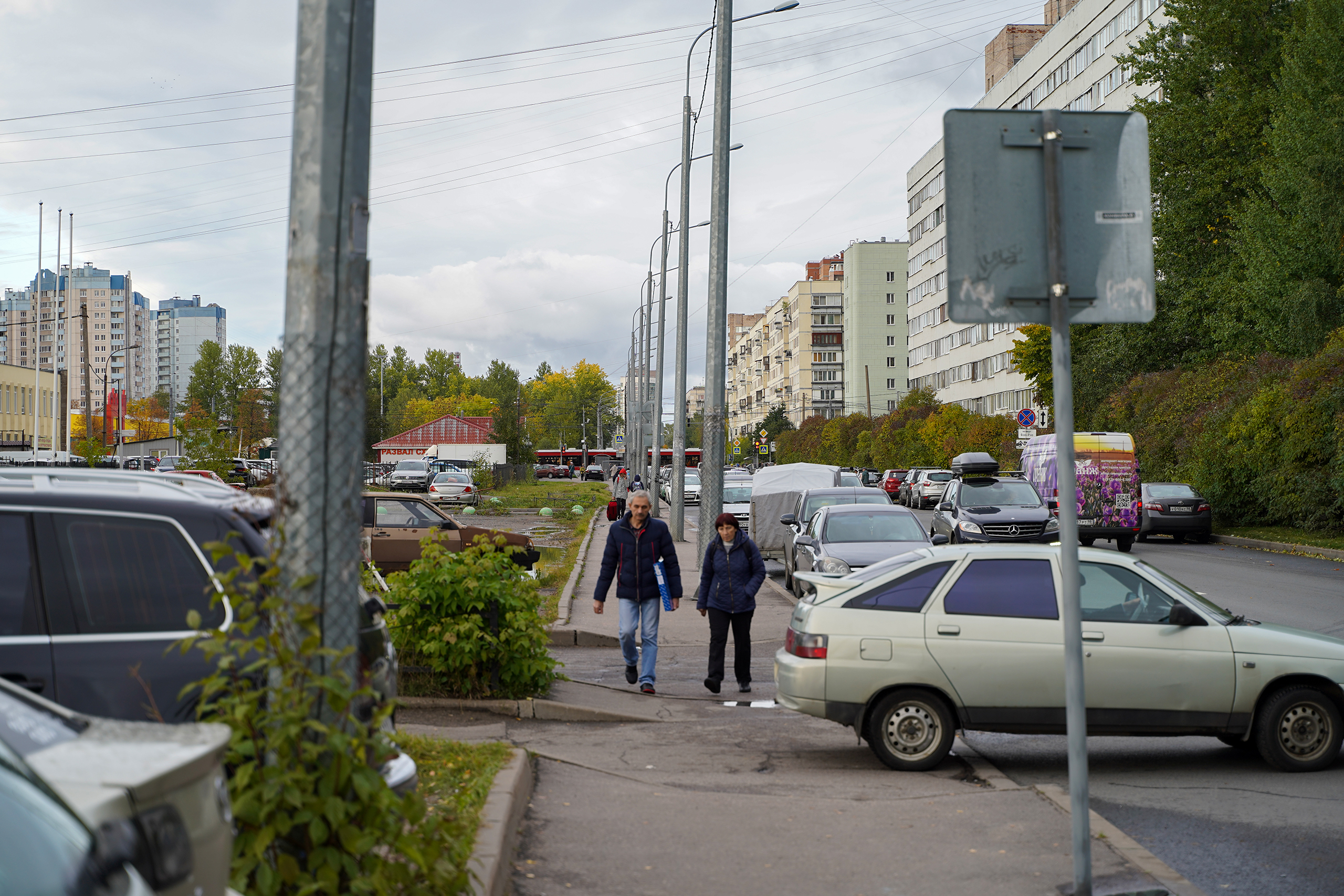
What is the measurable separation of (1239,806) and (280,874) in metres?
5.82

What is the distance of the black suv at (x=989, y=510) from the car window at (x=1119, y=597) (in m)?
15.6

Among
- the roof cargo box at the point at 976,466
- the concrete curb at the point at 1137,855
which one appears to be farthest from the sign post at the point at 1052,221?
the roof cargo box at the point at 976,466

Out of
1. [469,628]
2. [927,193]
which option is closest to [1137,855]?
[469,628]

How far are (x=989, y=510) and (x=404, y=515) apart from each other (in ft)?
40.4

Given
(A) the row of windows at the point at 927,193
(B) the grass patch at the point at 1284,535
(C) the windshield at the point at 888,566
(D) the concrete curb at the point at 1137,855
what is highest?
(A) the row of windows at the point at 927,193

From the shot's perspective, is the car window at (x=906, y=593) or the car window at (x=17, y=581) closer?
the car window at (x=17, y=581)

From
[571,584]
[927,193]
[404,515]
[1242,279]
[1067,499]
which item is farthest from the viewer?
[927,193]

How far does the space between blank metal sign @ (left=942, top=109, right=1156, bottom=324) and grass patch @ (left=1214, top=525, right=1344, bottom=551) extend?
2479 cm

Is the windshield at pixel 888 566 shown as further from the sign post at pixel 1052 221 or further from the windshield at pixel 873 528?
the windshield at pixel 873 528

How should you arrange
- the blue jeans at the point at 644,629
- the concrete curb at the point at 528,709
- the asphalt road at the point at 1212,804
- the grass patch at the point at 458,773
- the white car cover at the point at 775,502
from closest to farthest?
the grass patch at the point at 458,773, the asphalt road at the point at 1212,804, the concrete curb at the point at 528,709, the blue jeans at the point at 644,629, the white car cover at the point at 775,502

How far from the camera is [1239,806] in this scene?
23.5ft

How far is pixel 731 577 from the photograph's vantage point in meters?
11.5

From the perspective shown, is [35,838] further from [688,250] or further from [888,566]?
[688,250]

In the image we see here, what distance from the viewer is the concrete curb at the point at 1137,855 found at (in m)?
5.45
